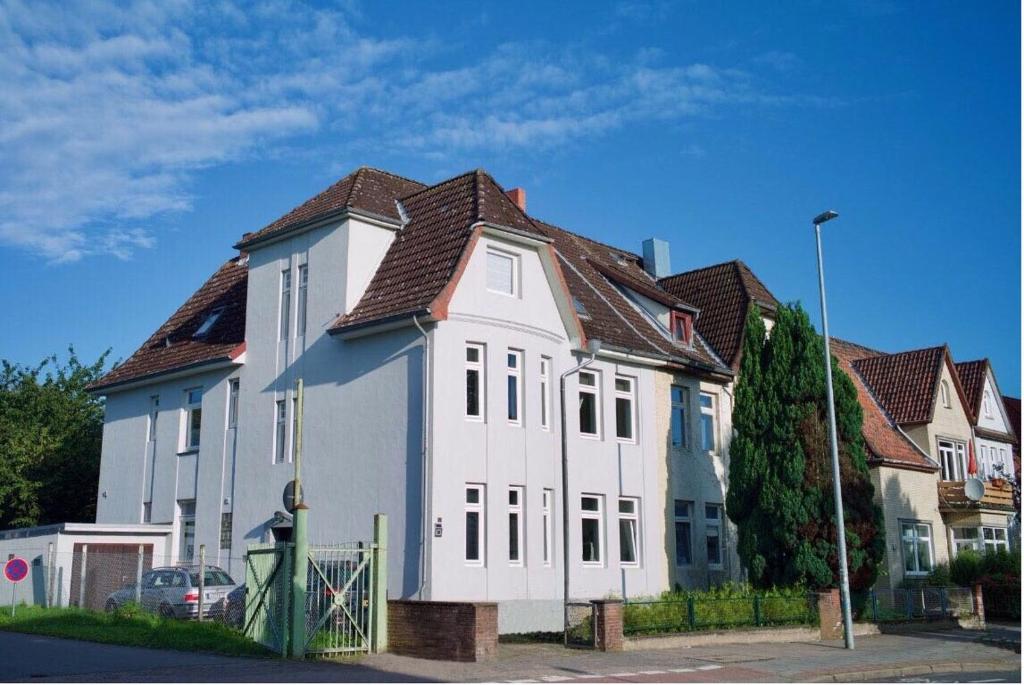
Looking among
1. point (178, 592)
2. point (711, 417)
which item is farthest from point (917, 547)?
point (178, 592)

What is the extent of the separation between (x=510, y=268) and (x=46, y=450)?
2156cm

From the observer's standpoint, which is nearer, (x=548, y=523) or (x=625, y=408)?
(x=548, y=523)

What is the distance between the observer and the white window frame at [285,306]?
89.6ft

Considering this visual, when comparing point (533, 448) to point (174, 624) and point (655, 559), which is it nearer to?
point (655, 559)

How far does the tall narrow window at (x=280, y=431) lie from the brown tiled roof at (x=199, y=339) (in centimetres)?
222

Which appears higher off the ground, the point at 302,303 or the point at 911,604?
the point at 302,303

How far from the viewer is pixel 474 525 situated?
23.7m

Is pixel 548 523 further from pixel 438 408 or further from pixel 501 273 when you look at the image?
pixel 501 273

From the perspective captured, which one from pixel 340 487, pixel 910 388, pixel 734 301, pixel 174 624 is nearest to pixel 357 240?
pixel 340 487

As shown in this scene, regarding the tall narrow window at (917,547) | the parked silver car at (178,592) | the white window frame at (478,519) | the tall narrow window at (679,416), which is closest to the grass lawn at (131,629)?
the parked silver car at (178,592)

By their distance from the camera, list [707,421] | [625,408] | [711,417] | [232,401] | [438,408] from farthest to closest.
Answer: [711,417] → [707,421] → [232,401] → [625,408] → [438,408]

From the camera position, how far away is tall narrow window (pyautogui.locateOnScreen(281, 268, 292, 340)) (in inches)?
1076

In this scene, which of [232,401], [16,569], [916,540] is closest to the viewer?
[16,569]

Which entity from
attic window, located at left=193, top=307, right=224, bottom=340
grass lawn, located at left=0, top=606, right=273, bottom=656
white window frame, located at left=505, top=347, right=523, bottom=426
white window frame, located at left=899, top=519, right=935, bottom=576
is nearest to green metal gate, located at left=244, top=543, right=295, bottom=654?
grass lawn, located at left=0, top=606, right=273, bottom=656
